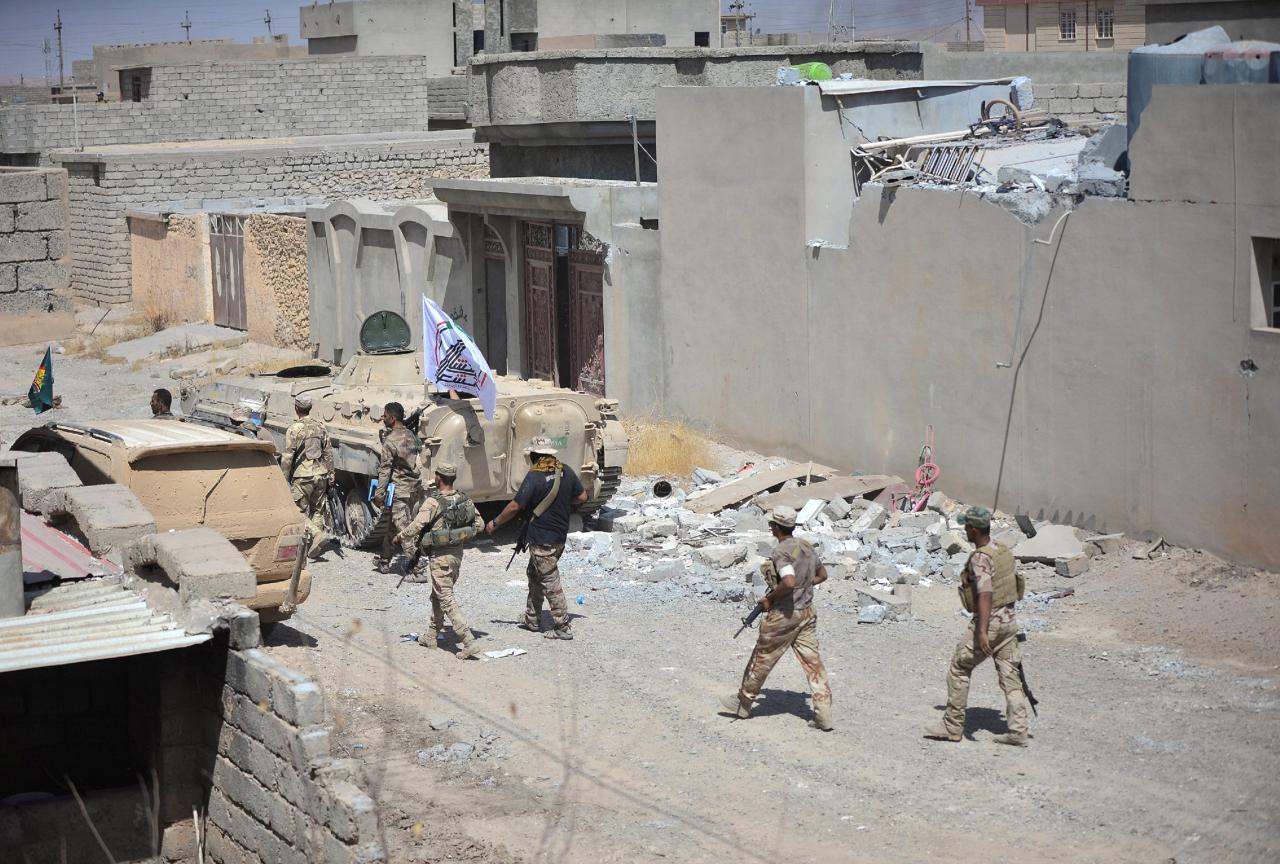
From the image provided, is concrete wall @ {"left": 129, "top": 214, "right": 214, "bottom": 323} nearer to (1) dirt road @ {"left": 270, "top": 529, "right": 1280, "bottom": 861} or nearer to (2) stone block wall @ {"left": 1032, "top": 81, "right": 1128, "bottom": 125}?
(2) stone block wall @ {"left": 1032, "top": 81, "right": 1128, "bottom": 125}

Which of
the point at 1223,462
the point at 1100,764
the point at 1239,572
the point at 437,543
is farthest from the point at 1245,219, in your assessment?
the point at 437,543

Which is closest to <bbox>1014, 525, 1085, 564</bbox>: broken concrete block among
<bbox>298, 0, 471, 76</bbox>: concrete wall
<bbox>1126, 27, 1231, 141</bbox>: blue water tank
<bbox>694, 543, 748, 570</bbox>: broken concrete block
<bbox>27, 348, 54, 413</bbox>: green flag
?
<bbox>694, 543, 748, 570</bbox>: broken concrete block

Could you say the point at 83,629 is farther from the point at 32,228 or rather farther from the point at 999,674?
the point at 32,228

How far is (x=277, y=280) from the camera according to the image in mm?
28203

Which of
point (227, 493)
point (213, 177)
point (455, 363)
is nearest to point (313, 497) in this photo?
point (455, 363)

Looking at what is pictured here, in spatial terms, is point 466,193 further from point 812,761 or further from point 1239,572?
point 812,761

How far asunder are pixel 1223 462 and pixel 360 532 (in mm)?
7432

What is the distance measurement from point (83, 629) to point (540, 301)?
14828 mm

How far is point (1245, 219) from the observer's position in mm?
13062

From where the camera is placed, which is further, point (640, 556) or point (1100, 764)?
point (640, 556)

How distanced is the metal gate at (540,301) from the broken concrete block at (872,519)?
7737 mm

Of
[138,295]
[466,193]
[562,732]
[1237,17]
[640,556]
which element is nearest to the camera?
[562,732]

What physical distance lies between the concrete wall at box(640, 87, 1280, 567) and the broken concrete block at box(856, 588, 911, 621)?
7.87 feet

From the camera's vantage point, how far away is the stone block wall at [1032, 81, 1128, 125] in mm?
21453
